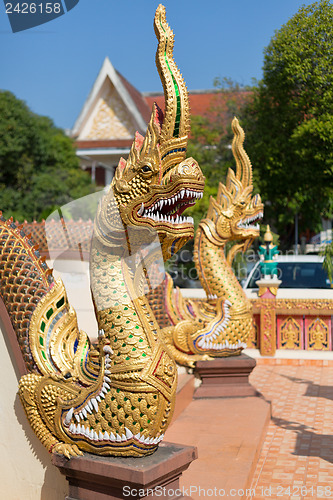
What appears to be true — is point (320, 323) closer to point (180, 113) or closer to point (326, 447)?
point (326, 447)

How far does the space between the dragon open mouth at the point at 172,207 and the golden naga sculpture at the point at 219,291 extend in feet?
8.97

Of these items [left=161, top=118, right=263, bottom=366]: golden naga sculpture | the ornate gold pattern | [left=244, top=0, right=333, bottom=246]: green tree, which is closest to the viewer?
[left=161, top=118, right=263, bottom=366]: golden naga sculpture

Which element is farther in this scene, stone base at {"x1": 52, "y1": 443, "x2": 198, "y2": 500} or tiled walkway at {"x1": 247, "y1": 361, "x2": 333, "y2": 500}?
tiled walkway at {"x1": 247, "y1": 361, "x2": 333, "y2": 500}

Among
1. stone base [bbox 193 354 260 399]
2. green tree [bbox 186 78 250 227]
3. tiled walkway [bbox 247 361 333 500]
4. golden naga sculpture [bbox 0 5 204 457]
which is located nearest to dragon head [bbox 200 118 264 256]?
stone base [bbox 193 354 260 399]

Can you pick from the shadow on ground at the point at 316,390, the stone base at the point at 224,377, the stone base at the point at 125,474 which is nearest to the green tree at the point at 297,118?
the shadow on ground at the point at 316,390

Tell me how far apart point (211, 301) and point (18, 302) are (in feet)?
10.5

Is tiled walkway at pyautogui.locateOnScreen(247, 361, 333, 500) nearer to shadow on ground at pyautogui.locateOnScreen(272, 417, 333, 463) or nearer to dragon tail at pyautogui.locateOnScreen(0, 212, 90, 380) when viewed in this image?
shadow on ground at pyautogui.locateOnScreen(272, 417, 333, 463)

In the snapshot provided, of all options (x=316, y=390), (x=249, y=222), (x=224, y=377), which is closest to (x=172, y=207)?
(x=224, y=377)

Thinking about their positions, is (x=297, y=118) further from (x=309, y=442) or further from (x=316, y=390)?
(x=309, y=442)

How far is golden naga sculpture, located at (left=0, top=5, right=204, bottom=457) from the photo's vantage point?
2.75 metres

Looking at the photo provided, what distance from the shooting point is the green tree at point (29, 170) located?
16391 millimetres

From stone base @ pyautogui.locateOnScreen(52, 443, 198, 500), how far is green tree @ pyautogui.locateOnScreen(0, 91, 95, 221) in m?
13.4

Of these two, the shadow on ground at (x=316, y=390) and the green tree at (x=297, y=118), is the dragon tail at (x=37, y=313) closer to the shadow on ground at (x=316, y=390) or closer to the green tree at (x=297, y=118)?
the shadow on ground at (x=316, y=390)

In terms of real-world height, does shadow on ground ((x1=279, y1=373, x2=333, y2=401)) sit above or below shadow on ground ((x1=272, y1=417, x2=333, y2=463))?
below
